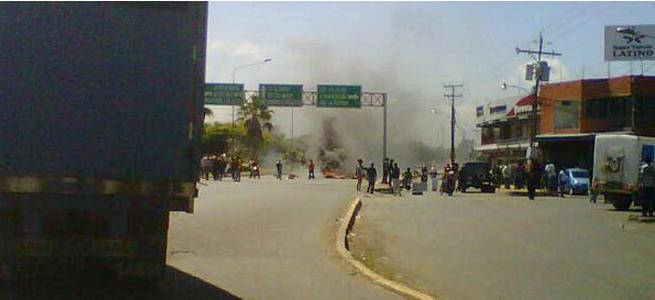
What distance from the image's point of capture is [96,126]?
745cm

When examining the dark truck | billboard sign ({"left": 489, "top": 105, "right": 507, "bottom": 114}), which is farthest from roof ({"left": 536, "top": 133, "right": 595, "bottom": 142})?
the dark truck

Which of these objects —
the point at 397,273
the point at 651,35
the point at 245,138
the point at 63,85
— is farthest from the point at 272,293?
the point at 245,138

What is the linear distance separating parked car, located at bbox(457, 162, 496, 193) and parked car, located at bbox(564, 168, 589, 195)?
385 cm

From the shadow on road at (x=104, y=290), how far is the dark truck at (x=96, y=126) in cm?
51

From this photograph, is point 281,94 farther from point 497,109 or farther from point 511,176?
point 497,109

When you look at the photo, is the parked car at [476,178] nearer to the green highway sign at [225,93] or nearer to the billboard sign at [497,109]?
the green highway sign at [225,93]

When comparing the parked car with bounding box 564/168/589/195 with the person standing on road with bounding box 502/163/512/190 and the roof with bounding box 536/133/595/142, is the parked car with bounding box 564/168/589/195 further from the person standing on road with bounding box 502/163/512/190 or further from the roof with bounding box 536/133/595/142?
the roof with bounding box 536/133/595/142

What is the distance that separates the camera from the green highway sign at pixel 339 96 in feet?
166

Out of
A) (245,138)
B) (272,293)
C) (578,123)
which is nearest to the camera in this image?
(272,293)

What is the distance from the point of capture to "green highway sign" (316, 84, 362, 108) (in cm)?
5069

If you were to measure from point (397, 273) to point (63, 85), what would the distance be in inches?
204

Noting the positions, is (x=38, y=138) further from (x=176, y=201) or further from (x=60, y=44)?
(x=176, y=201)

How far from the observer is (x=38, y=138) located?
735 cm

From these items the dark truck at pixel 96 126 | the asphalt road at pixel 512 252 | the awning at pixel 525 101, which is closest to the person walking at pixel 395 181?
the asphalt road at pixel 512 252
